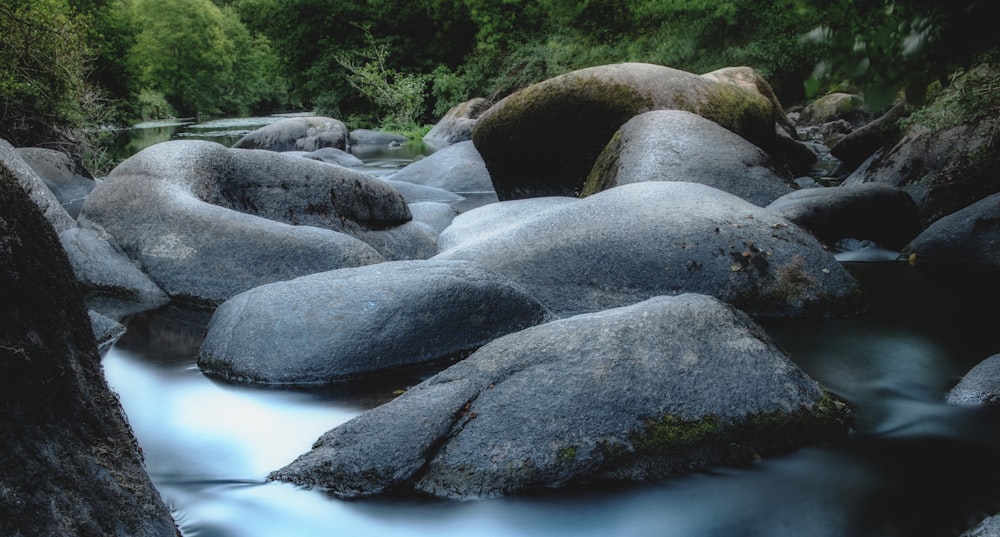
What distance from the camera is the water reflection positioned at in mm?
3254

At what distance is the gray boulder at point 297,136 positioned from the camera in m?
22.5

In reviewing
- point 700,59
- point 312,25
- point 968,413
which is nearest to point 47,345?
point 968,413

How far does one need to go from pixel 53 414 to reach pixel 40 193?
22.4 feet

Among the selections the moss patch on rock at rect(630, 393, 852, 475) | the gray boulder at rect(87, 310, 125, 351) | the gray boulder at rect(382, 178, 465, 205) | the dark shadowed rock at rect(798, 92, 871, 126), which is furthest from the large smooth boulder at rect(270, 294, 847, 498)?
the dark shadowed rock at rect(798, 92, 871, 126)

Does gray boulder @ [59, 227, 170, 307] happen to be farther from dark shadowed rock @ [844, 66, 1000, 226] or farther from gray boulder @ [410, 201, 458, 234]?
dark shadowed rock @ [844, 66, 1000, 226]

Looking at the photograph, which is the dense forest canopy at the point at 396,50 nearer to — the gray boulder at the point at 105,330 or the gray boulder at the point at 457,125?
the gray boulder at the point at 457,125

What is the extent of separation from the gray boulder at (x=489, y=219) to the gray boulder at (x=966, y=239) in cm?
325

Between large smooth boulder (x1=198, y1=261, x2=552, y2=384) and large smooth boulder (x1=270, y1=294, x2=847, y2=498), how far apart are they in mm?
1046

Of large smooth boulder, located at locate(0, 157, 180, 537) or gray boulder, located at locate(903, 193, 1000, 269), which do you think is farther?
gray boulder, located at locate(903, 193, 1000, 269)

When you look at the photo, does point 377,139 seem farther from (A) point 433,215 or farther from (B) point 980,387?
(B) point 980,387

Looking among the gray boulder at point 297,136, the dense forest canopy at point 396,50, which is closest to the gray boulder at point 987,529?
the dense forest canopy at point 396,50

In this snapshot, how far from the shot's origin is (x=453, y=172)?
48.9 feet

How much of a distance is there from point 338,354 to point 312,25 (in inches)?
1335

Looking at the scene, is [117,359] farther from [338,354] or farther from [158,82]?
[158,82]
